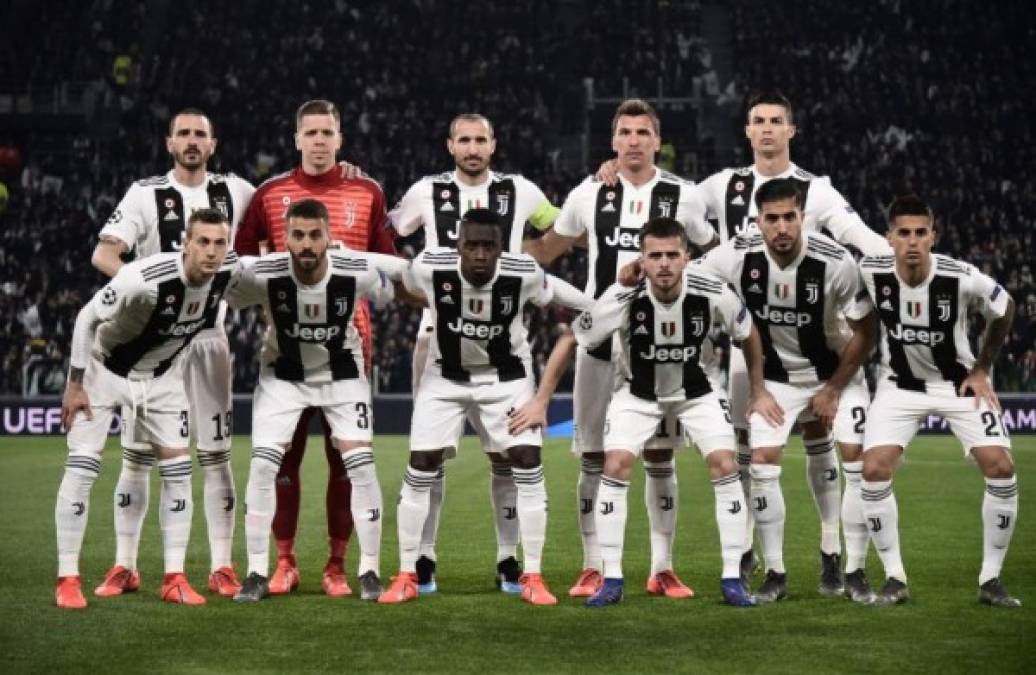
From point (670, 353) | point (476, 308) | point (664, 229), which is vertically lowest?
point (670, 353)

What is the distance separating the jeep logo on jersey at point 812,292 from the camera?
320 inches

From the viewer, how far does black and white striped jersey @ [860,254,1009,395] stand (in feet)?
25.8

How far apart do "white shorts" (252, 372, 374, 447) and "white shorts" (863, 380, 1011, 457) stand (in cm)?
261

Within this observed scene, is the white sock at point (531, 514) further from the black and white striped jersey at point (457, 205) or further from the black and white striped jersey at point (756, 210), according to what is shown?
the black and white striped jersey at point (756, 210)

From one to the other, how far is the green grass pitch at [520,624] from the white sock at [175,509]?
0.83 feet

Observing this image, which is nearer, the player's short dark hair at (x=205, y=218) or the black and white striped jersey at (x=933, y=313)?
the player's short dark hair at (x=205, y=218)

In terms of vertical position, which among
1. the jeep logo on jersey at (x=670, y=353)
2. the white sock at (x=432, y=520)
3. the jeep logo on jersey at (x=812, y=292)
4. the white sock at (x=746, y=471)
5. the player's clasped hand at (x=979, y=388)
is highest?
the jeep logo on jersey at (x=812, y=292)

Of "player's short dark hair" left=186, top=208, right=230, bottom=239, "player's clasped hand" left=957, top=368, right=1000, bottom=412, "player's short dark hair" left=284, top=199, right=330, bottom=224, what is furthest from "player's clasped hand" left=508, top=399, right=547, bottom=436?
"player's clasped hand" left=957, top=368, right=1000, bottom=412

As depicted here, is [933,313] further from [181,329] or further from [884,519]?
[181,329]

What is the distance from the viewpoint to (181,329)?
8023 millimetres

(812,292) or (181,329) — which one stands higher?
(812,292)

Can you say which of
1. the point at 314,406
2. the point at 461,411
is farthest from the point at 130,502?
the point at 461,411

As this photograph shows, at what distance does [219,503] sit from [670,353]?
2.54m

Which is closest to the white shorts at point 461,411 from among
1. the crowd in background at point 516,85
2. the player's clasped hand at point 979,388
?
the player's clasped hand at point 979,388
